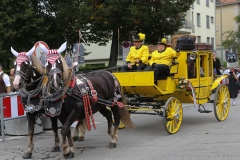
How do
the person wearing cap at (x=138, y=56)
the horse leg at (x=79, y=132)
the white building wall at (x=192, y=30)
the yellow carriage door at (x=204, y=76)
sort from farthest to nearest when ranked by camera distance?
the white building wall at (x=192, y=30), the yellow carriage door at (x=204, y=76), the person wearing cap at (x=138, y=56), the horse leg at (x=79, y=132)

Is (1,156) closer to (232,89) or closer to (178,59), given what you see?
(178,59)

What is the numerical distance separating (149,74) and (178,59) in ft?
4.28

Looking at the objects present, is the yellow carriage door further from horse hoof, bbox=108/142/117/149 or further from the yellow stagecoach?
horse hoof, bbox=108/142/117/149

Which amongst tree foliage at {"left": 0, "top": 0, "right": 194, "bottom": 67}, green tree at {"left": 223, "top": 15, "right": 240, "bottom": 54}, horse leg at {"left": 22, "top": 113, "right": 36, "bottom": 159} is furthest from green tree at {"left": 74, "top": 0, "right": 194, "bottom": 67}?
green tree at {"left": 223, "top": 15, "right": 240, "bottom": 54}

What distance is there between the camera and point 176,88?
9.50 metres

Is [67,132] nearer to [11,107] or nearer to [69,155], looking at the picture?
[69,155]

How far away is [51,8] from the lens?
79.5 feet

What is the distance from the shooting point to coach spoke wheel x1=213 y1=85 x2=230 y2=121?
10330 millimetres

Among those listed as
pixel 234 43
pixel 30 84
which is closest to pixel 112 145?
pixel 30 84

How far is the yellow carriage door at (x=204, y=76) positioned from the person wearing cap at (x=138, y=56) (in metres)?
1.49

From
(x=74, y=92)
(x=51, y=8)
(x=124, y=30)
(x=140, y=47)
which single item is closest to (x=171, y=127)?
(x=140, y=47)

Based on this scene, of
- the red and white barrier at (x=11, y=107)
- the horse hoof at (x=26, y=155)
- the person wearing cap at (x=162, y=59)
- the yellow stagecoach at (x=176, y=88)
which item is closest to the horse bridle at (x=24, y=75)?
the horse hoof at (x=26, y=155)

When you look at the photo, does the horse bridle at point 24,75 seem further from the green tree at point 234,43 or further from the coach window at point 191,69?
the green tree at point 234,43

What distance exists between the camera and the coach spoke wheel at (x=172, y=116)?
8.68 meters
